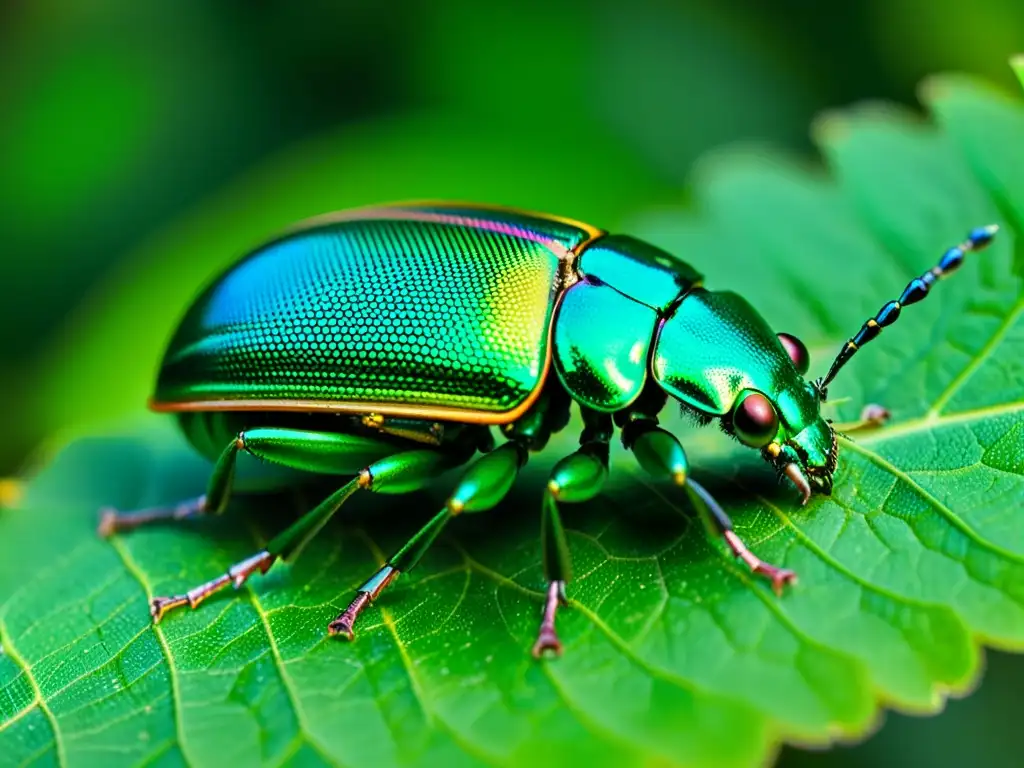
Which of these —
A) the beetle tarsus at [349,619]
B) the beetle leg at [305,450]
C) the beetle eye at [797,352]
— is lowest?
the beetle tarsus at [349,619]

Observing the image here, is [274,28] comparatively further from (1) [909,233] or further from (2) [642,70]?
(1) [909,233]

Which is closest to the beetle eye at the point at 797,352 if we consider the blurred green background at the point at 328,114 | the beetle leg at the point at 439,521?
the beetle leg at the point at 439,521

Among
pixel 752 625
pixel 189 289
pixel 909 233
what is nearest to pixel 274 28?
pixel 189 289

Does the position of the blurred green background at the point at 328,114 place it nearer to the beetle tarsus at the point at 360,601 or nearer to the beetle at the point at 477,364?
the beetle at the point at 477,364

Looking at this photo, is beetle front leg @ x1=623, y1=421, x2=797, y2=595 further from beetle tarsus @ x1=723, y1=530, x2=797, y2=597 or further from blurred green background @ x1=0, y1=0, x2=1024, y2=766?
blurred green background @ x1=0, y1=0, x2=1024, y2=766

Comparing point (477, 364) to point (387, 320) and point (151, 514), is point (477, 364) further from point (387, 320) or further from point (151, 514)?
point (151, 514)

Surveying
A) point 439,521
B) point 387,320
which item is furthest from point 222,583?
point 387,320

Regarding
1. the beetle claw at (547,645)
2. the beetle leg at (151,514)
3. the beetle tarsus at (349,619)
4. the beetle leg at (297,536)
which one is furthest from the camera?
the beetle leg at (151,514)
